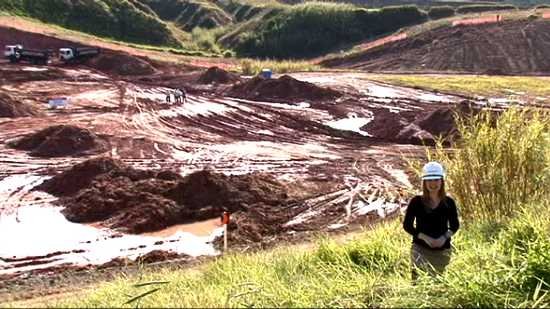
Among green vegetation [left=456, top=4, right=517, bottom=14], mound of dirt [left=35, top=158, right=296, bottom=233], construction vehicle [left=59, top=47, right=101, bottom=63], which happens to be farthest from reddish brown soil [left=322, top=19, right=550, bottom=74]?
mound of dirt [left=35, top=158, right=296, bottom=233]

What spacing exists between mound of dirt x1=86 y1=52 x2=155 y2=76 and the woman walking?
41788mm

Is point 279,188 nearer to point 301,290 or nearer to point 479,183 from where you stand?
point 479,183

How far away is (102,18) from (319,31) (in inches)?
928

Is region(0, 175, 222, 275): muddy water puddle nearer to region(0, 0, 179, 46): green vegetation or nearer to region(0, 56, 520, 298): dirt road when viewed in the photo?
region(0, 56, 520, 298): dirt road

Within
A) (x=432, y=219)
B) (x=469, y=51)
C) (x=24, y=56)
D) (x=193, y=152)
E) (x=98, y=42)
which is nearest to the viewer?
(x=432, y=219)

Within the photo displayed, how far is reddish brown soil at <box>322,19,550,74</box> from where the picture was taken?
48.2 m

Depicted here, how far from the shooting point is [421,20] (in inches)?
2630

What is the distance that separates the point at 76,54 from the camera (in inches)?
1873

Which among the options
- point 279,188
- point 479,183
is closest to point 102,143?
point 279,188

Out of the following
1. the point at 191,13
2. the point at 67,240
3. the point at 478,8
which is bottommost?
the point at 67,240

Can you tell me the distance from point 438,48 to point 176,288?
51.0 m

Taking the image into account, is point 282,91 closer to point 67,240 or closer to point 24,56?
point 24,56

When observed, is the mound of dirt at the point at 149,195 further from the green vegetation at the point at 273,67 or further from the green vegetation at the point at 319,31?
the green vegetation at the point at 319,31

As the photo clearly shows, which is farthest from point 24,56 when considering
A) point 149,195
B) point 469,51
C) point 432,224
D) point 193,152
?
point 432,224
